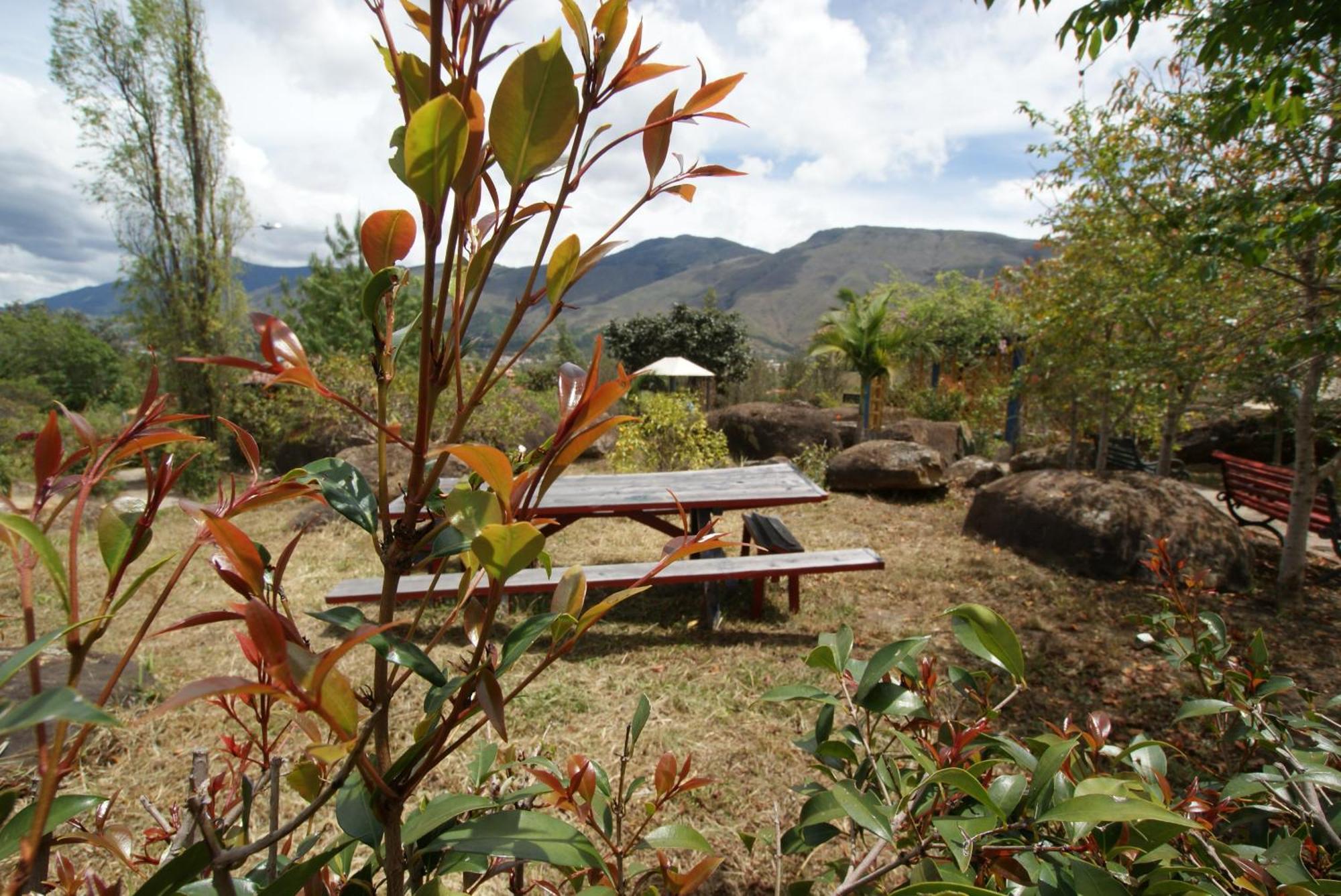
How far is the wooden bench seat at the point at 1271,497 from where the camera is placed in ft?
13.8

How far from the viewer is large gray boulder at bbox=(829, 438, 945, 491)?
6660mm

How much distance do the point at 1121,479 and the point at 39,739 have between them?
5.30 meters

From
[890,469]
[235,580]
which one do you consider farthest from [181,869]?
[890,469]

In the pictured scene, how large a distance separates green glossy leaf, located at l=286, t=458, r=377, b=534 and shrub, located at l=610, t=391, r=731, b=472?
6.16m

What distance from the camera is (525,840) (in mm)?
494

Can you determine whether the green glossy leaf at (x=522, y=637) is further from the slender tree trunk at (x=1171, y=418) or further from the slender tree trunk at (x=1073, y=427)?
the slender tree trunk at (x=1073, y=427)

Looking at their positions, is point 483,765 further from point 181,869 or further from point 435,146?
point 435,146

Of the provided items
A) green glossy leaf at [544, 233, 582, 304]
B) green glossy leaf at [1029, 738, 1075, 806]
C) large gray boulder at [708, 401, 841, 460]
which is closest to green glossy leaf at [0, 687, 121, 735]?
green glossy leaf at [544, 233, 582, 304]

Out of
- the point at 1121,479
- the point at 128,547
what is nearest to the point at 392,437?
the point at 128,547

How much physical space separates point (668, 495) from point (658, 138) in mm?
3001

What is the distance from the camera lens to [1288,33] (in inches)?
88.4

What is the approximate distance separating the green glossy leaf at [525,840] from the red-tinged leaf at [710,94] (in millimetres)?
529

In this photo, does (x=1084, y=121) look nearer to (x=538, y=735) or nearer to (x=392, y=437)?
(x=538, y=735)

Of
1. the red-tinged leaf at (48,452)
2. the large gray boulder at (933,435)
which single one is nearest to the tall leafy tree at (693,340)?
the large gray boulder at (933,435)
